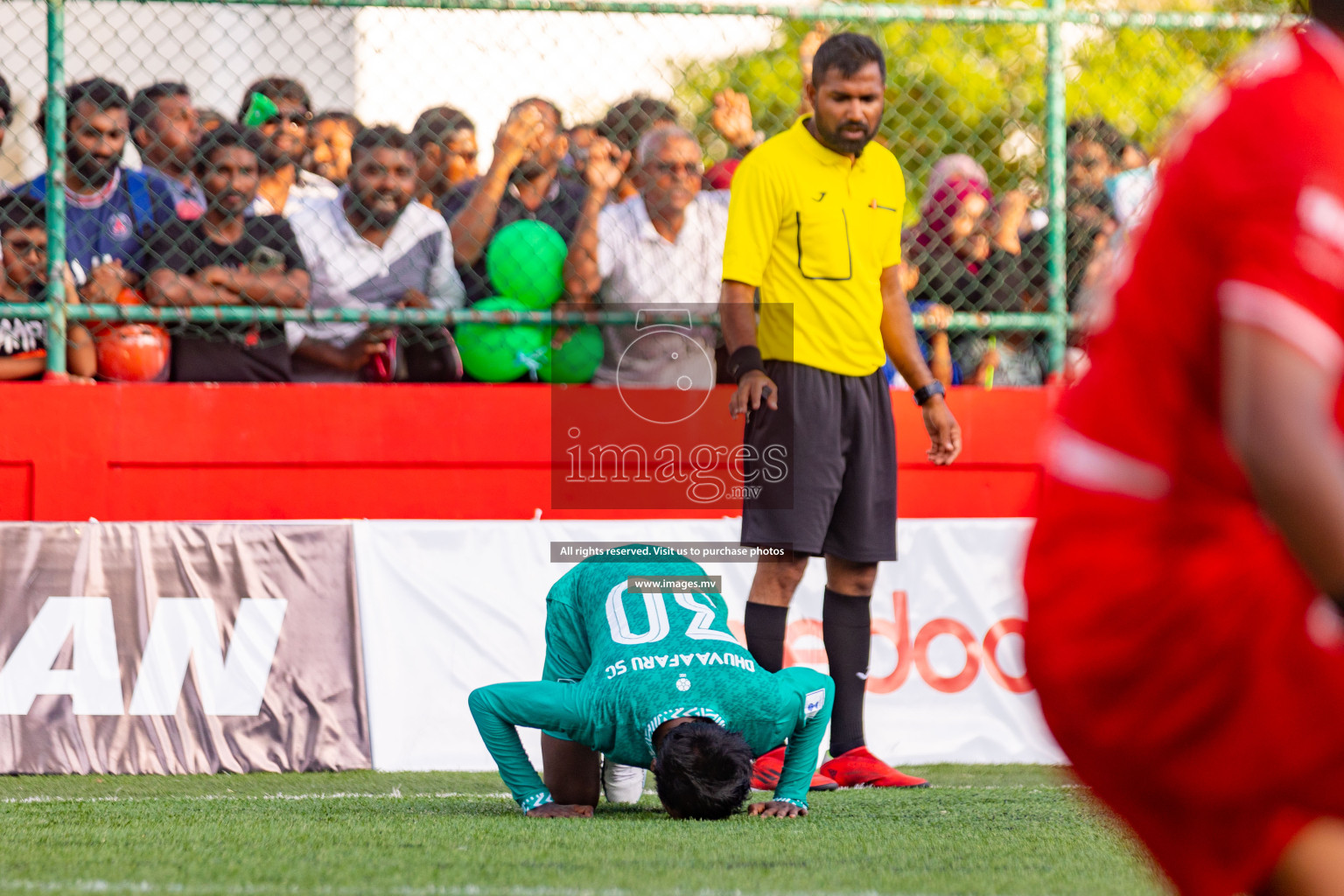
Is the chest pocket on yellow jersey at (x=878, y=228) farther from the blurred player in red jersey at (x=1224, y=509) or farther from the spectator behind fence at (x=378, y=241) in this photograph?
the blurred player in red jersey at (x=1224, y=509)

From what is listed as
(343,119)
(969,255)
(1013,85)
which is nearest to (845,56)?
(969,255)

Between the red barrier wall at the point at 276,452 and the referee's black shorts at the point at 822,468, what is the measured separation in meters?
1.29

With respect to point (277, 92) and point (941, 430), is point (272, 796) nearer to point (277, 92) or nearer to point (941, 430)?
point (941, 430)

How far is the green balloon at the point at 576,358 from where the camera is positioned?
6.82 m

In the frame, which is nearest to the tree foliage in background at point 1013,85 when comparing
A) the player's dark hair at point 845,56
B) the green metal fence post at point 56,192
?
the player's dark hair at point 845,56

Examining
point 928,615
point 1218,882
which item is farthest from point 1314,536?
point 928,615

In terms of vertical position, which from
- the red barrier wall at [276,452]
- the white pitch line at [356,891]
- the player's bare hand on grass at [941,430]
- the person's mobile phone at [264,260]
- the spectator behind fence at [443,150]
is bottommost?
the white pitch line at [356,891]

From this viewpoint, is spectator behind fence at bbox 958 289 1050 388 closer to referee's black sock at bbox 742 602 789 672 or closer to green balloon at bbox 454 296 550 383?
green balloon at bbox 454 296 550 383

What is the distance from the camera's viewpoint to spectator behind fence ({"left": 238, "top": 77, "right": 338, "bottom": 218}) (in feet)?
22.4

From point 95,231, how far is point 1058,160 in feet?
14.6

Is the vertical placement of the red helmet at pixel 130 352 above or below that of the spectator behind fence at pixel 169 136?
→ below

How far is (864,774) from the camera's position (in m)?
5.50

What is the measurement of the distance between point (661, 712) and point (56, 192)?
3.91m

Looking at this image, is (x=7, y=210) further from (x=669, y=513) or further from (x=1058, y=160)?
(x=1058, y=160)
